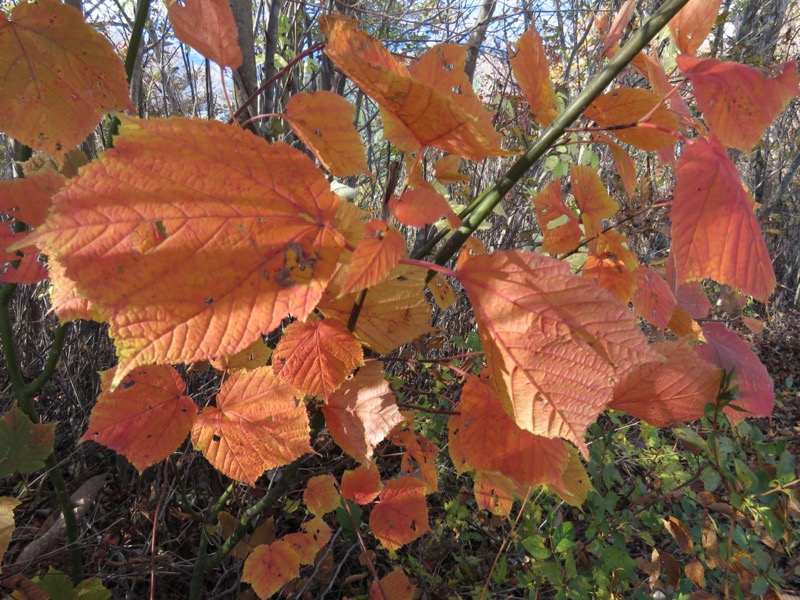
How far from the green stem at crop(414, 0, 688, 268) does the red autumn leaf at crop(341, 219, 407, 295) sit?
0.62 ft

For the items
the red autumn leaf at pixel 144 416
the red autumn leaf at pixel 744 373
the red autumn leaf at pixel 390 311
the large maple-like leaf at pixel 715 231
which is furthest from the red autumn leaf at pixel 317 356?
the red autumn leaf at pixel 744 373

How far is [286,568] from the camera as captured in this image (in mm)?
1074

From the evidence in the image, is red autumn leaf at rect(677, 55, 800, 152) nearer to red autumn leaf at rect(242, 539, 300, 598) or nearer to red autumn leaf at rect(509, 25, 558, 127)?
red autumn leaf at rect(509, 25, 558, 127)

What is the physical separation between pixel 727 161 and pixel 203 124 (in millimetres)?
520

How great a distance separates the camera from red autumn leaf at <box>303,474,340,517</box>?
1.19 metres

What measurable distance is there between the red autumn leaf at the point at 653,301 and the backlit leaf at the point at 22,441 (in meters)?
1.15

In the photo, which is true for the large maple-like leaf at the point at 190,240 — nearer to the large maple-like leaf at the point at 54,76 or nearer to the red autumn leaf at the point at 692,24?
the large maple-like leaf at the point at 54,76

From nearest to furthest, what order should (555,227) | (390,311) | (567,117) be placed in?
(567,117) < (390,311) < (555,227)

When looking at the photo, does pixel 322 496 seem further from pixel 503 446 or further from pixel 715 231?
pixel 715 231

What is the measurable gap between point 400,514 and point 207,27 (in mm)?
1067

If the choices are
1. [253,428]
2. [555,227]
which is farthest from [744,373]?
[253,428]

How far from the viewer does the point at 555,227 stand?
1.00 meters

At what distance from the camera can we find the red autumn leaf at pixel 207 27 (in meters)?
0.61

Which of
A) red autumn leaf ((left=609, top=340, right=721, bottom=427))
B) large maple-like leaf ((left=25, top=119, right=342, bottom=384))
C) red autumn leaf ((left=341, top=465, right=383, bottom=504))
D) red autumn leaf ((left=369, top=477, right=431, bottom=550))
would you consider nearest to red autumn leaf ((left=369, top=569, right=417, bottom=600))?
red autumn leaf ((left=369, top=477, right=431, bottom=550))
